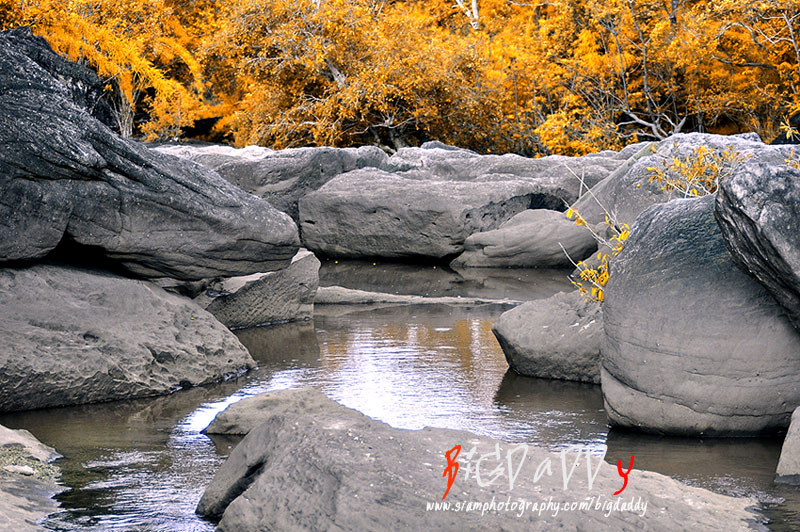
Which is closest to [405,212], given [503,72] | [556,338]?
[556,338]

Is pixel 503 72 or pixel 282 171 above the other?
pixel 503 72

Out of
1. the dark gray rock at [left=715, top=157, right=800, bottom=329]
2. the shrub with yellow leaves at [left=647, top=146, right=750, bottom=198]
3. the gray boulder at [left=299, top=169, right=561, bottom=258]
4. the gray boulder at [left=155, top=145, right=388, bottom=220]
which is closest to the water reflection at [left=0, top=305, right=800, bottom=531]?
the dark gray rock at [left=715, top=157, right=800, bottom=329]

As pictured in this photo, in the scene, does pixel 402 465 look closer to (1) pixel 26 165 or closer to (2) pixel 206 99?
(1) pixel 26 165

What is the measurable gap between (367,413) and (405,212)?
30.4 feet

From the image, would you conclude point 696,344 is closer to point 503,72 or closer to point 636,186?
point 636,186

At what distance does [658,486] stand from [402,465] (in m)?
1.03

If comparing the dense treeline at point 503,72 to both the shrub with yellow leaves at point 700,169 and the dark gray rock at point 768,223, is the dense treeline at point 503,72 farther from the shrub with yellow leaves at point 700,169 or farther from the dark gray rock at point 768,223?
the dark gray rock at point 768,223

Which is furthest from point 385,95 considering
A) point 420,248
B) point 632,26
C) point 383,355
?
point 383,355

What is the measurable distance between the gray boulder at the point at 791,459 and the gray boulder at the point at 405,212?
408 inches

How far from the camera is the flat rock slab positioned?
3488 millimetres

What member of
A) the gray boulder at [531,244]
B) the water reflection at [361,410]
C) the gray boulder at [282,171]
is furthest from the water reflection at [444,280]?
the water reflection at [361,410]

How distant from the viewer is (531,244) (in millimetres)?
14586

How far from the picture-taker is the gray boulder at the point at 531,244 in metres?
14.4

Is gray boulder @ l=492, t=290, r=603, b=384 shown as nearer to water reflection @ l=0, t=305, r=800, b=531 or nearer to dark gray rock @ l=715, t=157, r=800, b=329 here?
water reflection @ l=0, t=305, r=800, b=531
